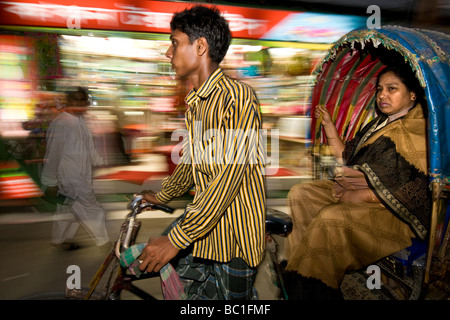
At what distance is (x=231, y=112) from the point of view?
125 cm

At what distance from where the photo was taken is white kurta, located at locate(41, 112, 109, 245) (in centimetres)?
338

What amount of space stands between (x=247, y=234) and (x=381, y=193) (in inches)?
44.6

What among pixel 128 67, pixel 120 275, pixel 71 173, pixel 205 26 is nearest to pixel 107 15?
pixel 128 67

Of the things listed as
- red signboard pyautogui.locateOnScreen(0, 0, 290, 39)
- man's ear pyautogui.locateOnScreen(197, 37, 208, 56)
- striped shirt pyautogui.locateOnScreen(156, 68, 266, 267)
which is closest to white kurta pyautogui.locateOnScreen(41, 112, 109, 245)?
red signboard pyautogui.locateOnScreen(0, 0, 290, 39)

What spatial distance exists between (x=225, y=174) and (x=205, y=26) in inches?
28.3

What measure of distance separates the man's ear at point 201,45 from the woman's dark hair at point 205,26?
0.01 m

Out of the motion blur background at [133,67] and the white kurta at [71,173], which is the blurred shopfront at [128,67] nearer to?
the motion blur background at [133,67]

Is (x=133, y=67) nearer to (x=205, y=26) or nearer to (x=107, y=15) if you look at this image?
(x=107, y=15)

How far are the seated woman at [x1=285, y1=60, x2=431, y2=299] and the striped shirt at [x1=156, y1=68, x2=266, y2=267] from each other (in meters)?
0.82

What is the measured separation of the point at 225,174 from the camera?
1.22 m

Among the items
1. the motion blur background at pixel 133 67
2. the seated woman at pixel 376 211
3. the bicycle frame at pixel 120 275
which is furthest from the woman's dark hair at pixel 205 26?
the motion blur background at pixel 133 67

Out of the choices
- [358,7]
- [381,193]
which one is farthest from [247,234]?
[358,7]

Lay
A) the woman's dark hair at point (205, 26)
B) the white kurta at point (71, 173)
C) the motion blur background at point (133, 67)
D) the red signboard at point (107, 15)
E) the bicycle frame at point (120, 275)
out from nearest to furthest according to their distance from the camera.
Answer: the woman's dark hair at point (205, 26) < the bicycle frame at point (120, 275) < the white kurta at point (71, 173) < the red signboard at point (107, 15) < the motion blur background at point (133, 67)

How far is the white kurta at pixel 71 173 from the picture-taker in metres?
3.38
